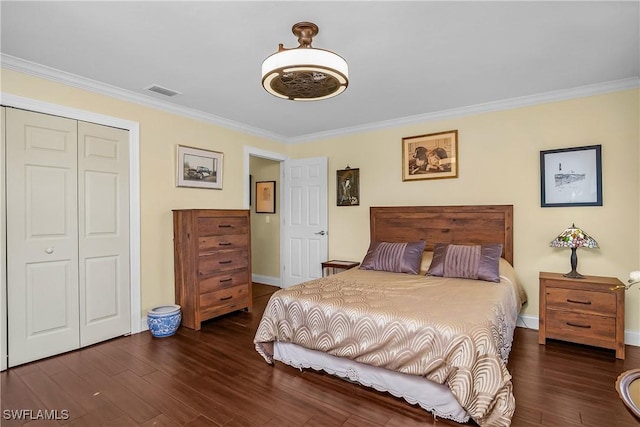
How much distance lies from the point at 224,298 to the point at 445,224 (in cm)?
275

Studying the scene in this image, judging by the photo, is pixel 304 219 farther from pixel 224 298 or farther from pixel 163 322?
pixel 163 322

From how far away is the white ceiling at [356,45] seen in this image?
2.04 metres

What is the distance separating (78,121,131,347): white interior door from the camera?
10.2 feet

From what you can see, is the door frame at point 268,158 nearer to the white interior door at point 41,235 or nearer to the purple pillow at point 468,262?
the white interior door at point 41,235

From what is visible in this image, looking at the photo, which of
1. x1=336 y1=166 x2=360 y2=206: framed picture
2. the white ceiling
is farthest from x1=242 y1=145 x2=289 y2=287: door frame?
the white ceiling

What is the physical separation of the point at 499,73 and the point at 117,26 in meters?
2.99

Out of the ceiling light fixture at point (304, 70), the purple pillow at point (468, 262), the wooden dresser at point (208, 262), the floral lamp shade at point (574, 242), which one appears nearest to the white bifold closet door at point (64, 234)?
the wooden dresser at point (208, 262)

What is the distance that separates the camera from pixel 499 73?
2951mm

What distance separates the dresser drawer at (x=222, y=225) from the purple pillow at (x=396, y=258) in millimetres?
1540

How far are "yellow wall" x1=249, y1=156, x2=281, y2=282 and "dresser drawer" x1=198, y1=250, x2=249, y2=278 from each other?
5.36 ft

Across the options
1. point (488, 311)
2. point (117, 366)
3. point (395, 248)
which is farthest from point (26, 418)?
point (395, 248)

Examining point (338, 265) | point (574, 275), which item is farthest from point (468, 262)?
point (338, 265)

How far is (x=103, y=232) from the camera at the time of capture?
3260 mm

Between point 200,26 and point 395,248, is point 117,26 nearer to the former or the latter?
point 200,26
